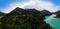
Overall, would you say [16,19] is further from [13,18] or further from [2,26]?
[2,26]

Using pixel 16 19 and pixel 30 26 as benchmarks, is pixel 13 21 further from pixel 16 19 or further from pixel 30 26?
pixel 30 26

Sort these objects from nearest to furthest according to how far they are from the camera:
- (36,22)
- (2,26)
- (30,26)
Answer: (2,26), (30,26), (36,22)

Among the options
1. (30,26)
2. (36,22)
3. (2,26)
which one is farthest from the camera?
(36,22)

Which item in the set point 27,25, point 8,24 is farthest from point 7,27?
point 27,25

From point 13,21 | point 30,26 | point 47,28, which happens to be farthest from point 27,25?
point 47,28

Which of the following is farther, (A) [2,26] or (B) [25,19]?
(B) [25,19]

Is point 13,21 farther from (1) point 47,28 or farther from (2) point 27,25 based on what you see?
(1) point 47,28

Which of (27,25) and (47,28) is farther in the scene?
(47,28)
